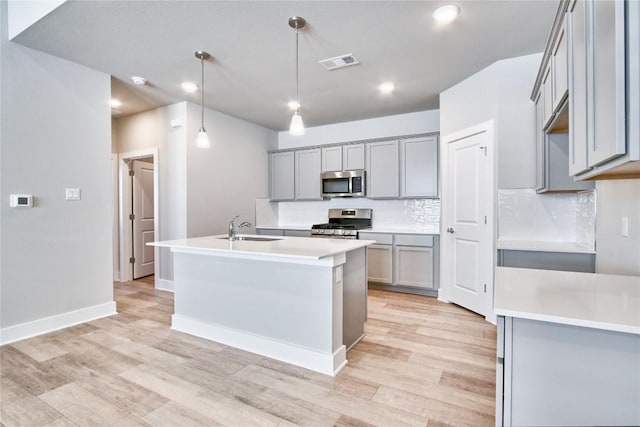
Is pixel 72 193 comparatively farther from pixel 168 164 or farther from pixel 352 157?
pixel 352 157

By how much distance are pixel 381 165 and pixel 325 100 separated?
128cm

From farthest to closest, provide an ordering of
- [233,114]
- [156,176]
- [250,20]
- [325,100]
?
1. [233,114]
2. [156,176]
3. [325,100]
4. [250,20]

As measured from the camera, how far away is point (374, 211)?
517 centimetres

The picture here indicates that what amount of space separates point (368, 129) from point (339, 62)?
87.8 inches

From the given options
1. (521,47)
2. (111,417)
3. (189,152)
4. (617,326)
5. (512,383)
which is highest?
(521,47)

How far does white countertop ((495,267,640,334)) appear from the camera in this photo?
1024 millimetres

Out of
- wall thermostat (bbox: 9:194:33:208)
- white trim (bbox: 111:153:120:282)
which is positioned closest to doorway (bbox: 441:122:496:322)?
wall thermostat (bbox: 9:194:33:208)

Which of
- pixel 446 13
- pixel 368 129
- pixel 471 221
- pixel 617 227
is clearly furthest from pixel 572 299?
pixel 368 129

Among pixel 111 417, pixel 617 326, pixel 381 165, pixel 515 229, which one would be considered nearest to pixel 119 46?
pixel 111 417

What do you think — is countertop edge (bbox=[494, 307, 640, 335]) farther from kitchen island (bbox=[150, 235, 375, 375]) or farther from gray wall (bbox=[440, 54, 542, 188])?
gray wall (bbox=[440, 54, 542, 188])

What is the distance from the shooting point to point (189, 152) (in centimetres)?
436

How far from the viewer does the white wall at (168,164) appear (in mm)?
4363

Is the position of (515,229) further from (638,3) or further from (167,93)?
(167,93)

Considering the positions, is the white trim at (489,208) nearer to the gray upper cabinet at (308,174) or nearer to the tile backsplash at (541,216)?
the tile backsplash at (541,216)
